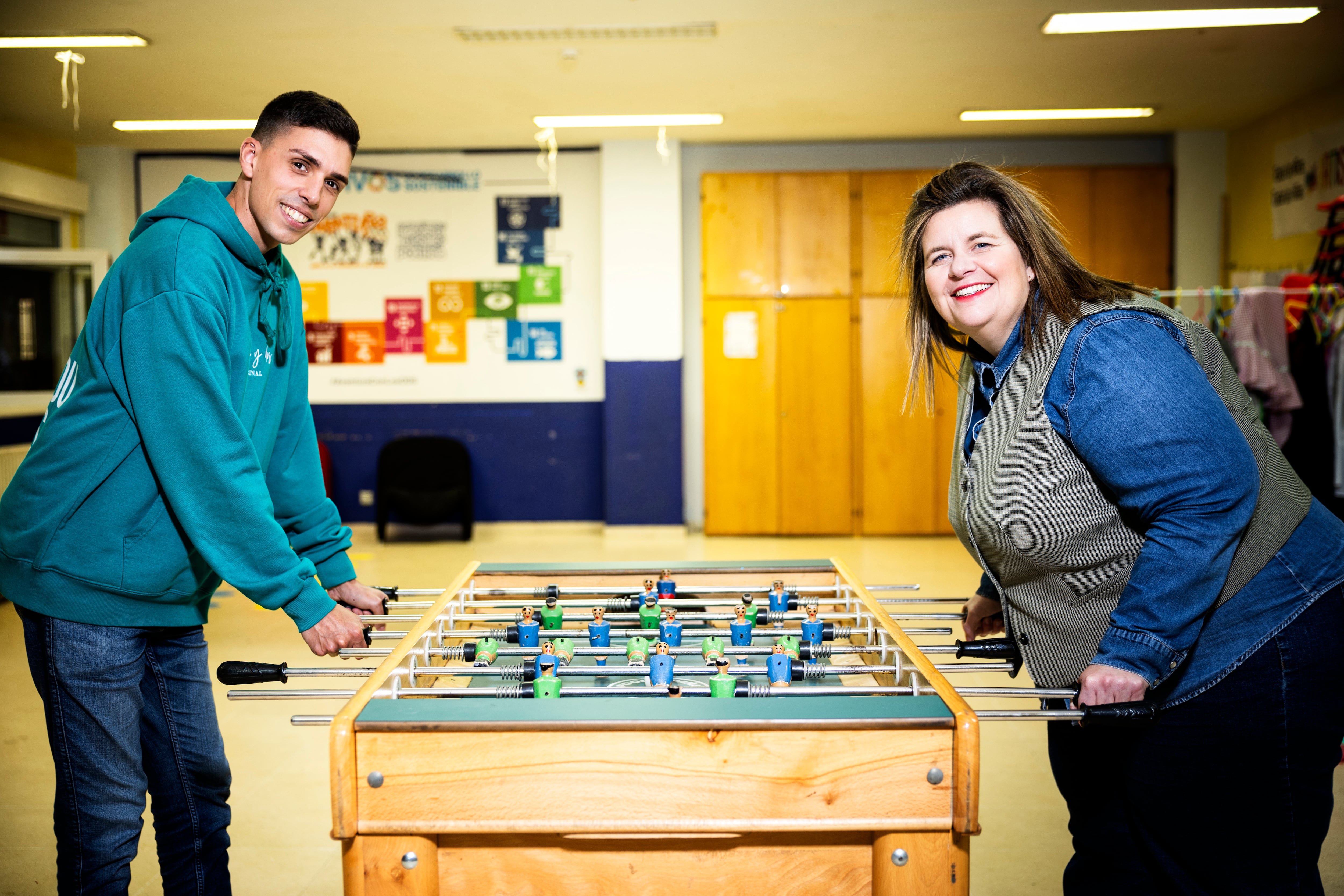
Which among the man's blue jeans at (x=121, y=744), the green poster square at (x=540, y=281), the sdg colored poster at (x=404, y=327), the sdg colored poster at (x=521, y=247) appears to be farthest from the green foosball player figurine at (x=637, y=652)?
the sdg colored poster at (x=404, y=327)

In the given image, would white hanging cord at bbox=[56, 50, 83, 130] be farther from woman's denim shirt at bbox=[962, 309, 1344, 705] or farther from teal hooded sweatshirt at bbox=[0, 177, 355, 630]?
woman's denim shirt at bbox=[962, 309, 1344, 705]

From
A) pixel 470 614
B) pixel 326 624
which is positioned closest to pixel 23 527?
pixel 326 624

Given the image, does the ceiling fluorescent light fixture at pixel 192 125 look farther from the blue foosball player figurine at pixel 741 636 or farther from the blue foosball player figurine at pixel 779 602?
the blue foosball player figurine at pixel 741 636

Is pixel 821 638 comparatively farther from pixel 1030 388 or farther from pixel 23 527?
pixel 23 527

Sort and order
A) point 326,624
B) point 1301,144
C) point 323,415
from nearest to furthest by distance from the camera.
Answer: point 326,624, point 1301,144, point 323,415

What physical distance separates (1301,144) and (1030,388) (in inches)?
238

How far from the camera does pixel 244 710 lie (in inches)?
135

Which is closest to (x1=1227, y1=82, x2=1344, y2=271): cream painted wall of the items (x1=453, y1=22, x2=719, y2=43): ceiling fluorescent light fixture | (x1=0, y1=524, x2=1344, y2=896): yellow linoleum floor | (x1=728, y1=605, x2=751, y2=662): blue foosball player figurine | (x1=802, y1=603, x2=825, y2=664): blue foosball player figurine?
(x1=0, y1=524, x2=1344, y2=896): yellow linoleum floor

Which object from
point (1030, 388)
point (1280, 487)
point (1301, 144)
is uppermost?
point (1301, 144)

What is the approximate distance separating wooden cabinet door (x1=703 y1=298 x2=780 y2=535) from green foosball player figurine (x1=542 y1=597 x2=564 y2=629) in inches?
204

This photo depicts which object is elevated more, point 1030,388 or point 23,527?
point 1030,388

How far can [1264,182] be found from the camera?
6340 millimetres

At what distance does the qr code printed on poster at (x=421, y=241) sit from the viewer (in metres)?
7.15

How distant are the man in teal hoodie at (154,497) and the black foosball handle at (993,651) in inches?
39.3
